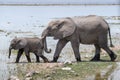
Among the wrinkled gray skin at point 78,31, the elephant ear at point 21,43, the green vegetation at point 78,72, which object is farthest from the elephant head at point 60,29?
the green vegetation at point 78,72

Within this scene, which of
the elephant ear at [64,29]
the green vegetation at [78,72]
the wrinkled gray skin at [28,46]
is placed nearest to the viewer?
the green vegetation at [78,72]

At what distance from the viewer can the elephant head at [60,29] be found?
58.1 ft

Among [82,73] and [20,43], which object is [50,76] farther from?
[20,43]

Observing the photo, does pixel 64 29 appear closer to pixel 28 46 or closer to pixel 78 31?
pixel 78 31

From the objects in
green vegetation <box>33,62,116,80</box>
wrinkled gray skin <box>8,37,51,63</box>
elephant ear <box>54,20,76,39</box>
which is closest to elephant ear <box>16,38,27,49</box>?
wrinkled gray skin <box>8,37,51,63</box>

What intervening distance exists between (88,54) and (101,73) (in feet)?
19.4

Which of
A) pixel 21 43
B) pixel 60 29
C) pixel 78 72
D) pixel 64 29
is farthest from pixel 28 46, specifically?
pixel 78 72

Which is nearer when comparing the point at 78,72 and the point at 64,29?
the point at 78,72

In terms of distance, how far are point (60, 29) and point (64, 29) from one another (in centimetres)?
17

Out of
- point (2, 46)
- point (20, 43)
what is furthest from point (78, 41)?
point (2, 46)

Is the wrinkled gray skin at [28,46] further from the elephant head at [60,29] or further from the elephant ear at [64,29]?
the elephant ear at [64,29]

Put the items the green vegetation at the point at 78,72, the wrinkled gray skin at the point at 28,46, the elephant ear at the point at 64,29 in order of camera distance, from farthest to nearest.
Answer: the wrinkled gray skin at the point at 28,46, the elephant ear at the point at 64,29, the green vegetation at the point at 78,72

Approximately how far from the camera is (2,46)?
2436 centimetres

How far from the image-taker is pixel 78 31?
17.9m
